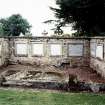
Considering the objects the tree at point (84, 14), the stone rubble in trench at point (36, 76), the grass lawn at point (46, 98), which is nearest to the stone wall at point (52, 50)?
the stone rubble in trench at point (36, 76)

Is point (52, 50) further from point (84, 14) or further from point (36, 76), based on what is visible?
point (84, 14)

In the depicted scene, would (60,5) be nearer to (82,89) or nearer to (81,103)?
(82,89)

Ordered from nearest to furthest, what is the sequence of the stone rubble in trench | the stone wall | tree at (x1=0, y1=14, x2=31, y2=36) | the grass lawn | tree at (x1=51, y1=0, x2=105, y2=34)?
the grass lawn
the stone rubble in trench
the stone wall
tree at (x1=51, y1=0, x2=105, y2=34)
tree at (x1=0, y1=14, x2=31, y2=36)

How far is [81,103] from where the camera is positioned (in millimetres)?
9078

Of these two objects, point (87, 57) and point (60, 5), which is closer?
point (87, 57)

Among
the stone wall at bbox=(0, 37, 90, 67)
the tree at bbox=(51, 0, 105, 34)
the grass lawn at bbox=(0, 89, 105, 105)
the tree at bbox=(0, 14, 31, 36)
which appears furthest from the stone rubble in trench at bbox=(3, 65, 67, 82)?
the tree at bbox=(0, 14, 31, 36)

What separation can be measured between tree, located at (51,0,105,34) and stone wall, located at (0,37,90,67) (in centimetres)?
366

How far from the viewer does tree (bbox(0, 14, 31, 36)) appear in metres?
32.2

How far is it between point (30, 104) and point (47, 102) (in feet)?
2.13

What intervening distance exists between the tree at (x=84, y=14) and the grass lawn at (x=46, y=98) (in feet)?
42.6

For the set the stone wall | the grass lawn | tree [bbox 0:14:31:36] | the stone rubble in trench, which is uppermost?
tree [bbox 0:14:31:36]

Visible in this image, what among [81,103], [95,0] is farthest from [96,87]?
[95,0]

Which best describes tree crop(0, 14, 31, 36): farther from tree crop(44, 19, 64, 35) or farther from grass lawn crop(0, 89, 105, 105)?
grass lawn crop(0, 89, 105, 105)

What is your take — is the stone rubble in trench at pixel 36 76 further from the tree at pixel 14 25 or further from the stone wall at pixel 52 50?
the tree at pixel 14 25
